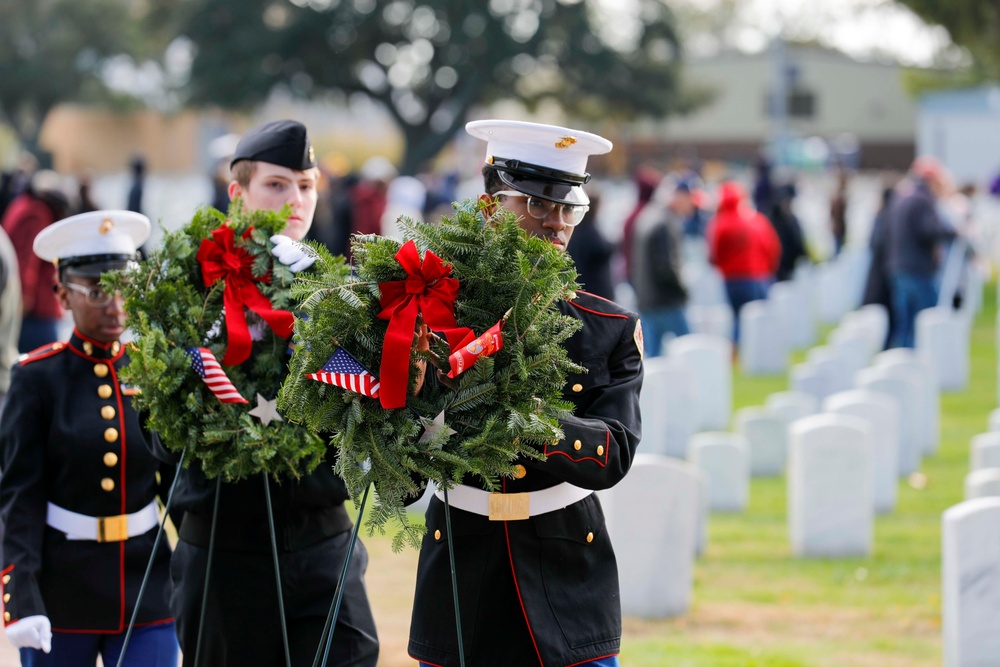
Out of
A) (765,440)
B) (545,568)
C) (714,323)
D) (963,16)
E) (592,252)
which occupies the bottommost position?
(714,323)

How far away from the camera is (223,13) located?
48.3 meters

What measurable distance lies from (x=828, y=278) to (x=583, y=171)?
17.7 m

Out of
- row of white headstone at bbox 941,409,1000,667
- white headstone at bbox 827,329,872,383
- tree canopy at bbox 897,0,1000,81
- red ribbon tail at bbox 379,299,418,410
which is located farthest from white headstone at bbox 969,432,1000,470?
tree canopy at bbox 897,0,1000,81

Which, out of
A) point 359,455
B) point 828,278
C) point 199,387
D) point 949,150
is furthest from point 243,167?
point 949,150

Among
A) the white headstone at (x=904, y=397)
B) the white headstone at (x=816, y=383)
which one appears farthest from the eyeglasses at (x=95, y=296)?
the white headstone at (x=816, y=383)

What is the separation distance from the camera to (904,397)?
10547mm

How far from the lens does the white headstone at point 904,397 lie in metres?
10.3

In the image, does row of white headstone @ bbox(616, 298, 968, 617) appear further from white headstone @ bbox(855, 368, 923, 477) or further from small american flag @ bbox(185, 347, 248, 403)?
small american flag @ bbox(185, 347, 248, 403)

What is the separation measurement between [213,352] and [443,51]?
155 ft

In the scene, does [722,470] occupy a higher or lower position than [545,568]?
lower

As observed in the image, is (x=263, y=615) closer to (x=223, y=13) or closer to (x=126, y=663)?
(x=126, y=663)

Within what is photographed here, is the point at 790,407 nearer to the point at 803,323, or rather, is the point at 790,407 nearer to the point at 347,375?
the point at 803,323

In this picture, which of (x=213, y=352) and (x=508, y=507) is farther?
(x=213, y=352)

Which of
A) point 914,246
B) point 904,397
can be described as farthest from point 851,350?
point 904,397
